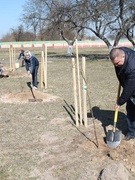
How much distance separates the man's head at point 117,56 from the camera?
418 cm

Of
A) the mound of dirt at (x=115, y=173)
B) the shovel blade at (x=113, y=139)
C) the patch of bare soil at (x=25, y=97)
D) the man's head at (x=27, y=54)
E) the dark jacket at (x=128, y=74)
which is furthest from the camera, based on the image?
the man's head at (x=27, y=54)

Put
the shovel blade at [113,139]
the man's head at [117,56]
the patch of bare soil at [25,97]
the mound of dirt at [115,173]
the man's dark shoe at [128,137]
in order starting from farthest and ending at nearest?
the patch of bare soil at [25,97] → the man's dark shoe at [128,137] → the shovel blade at [113,139] → the man's head at [117,56] → the mound of dirt at [115,173]

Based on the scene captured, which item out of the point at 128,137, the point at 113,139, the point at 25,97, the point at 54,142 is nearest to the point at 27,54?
the point at 25,97

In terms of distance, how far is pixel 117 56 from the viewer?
4.18m

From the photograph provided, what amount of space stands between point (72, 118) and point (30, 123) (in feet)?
3.26

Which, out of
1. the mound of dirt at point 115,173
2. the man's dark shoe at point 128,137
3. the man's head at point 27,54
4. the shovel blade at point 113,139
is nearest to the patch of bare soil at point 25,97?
the man's head at point 27,54

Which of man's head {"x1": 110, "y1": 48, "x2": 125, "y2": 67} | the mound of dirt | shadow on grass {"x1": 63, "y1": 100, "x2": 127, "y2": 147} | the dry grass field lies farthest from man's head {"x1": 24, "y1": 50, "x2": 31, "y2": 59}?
the mound of dirt

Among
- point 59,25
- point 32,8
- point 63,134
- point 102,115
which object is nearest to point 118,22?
point 59,25

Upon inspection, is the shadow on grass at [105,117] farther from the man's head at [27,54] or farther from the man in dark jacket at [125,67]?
the man's head at [27,54]

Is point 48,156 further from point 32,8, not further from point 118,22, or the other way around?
point 32,8

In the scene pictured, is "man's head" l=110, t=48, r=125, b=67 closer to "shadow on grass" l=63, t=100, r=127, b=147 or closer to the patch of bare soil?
"shadow on grass" l=63, t=100, r=127, b=147

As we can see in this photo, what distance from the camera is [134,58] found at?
4.40 meters

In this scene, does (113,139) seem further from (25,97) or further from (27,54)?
(27,54)

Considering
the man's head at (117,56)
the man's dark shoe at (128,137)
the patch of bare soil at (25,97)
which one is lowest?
the man's dark shoe at (128,137)
